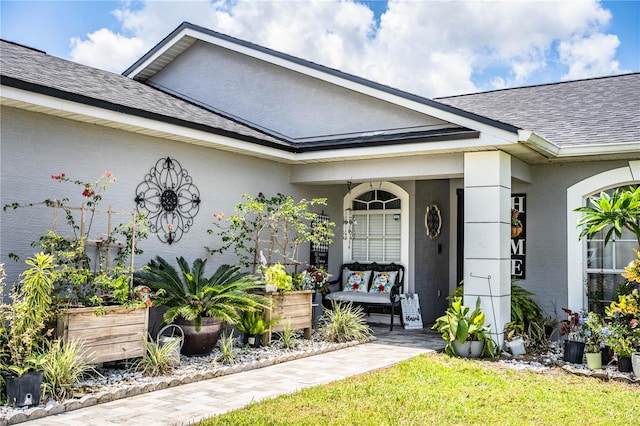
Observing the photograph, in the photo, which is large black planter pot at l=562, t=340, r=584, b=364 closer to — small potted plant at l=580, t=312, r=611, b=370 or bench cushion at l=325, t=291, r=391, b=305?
small potted plant at l=580, t=312, r=611, b=370

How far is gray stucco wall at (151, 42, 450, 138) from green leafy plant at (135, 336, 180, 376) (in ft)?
15.9

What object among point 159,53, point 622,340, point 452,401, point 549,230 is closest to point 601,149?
point 549,230

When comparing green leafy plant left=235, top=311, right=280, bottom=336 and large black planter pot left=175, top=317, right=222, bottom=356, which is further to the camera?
green leafy plant left=235, top=311, right=280, bottom=336

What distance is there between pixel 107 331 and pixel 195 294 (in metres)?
1.37

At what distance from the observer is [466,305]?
8.22m

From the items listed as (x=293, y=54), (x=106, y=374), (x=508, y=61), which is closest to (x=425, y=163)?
(x=293, y=54)

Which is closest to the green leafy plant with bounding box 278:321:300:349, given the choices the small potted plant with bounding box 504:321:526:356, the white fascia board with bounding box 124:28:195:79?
the small potted plant with bounding box 504:321:526:356

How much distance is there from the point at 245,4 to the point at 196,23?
1.14m

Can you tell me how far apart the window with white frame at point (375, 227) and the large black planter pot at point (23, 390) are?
7.16 meters

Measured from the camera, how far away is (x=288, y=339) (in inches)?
317

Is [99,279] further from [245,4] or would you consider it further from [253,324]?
[245,4]

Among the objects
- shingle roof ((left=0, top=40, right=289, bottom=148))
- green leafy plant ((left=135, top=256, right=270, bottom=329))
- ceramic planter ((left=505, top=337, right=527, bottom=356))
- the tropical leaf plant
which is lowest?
ceramic planter ((left=505, top=337, right=527, bottom=356))

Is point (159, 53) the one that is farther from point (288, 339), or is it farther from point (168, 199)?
point (288, 339)

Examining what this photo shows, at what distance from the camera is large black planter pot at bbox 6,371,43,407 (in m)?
4.91
